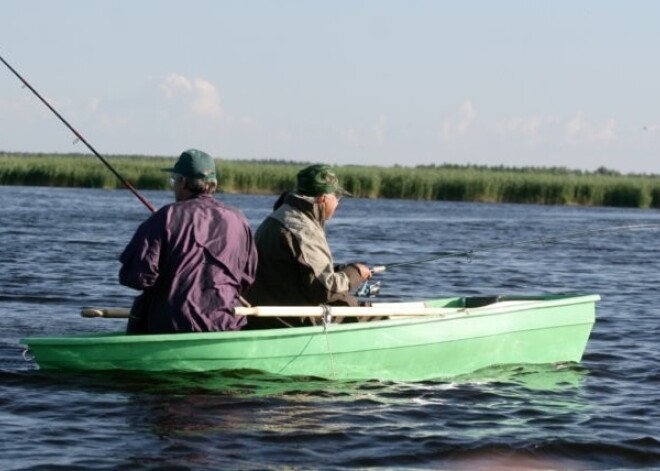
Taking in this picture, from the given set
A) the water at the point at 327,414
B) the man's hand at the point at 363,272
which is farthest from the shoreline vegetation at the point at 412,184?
the man's hand at the point at 363,272

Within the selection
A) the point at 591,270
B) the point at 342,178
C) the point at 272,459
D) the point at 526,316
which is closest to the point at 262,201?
the point at 342,178

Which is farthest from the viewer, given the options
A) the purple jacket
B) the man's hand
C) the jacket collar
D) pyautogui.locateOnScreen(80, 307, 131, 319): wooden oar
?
the man's hand

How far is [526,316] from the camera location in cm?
994

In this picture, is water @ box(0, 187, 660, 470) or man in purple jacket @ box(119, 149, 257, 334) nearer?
water @ box(0, 187, 660, 470)

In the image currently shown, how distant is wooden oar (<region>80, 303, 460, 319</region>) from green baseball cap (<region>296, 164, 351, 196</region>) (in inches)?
29.0

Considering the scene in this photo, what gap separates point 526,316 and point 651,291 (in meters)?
8.01

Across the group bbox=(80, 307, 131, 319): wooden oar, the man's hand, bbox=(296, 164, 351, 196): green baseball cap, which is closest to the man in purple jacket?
bbox=(80, 307, 131, 319): wooden oar

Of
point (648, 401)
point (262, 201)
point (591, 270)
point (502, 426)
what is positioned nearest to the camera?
point (502, 426)

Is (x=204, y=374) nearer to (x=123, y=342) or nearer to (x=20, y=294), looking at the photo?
(x=123, y=342)

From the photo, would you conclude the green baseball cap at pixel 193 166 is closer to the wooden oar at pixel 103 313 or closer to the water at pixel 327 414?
the wooden oar at pixel 103 313

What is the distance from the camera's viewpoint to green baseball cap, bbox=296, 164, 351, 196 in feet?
29.0

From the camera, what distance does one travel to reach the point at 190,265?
828 centimetres

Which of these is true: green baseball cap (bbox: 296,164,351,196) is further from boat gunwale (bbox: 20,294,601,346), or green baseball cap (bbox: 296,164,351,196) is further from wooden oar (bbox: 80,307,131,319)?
wooden oar (bbox: 80,307,131,319)

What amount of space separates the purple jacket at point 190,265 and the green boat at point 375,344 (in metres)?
0.14
